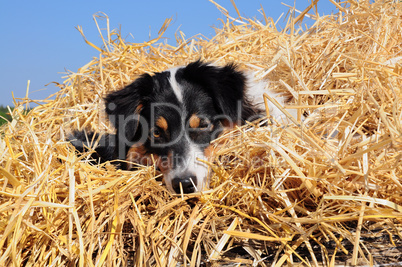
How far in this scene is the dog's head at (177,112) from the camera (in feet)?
8.84

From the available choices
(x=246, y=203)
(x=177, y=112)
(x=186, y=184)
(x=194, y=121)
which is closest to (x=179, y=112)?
(x=177, y=112)

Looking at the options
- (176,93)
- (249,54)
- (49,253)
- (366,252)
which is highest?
(249,54)

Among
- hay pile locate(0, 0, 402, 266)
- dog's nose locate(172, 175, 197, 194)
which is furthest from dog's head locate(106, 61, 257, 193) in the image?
hay pile locate(0, 0, 402, 266)

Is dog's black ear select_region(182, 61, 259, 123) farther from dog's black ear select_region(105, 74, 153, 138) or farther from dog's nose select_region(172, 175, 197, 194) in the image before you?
dog's nose select_region(172, 175, 197, 194)

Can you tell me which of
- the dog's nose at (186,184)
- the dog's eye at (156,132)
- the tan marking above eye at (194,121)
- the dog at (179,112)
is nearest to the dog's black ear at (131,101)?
the dog at (179,112)

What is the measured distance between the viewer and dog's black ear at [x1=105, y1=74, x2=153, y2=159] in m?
3.00

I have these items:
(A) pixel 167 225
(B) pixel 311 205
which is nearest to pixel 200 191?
(A) pixel 167 225

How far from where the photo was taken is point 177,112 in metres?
2.77

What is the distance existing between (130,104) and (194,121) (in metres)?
0.60

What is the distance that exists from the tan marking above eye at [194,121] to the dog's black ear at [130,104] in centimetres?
49

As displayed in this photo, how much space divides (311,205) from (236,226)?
0.44m

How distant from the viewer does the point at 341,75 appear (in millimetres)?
2521

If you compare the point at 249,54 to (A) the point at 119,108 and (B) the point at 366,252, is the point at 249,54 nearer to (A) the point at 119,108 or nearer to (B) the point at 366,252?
(A) the point at 119,108

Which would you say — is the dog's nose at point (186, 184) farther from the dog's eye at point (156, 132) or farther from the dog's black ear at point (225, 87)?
the dog's black ear at point (225, 87)
